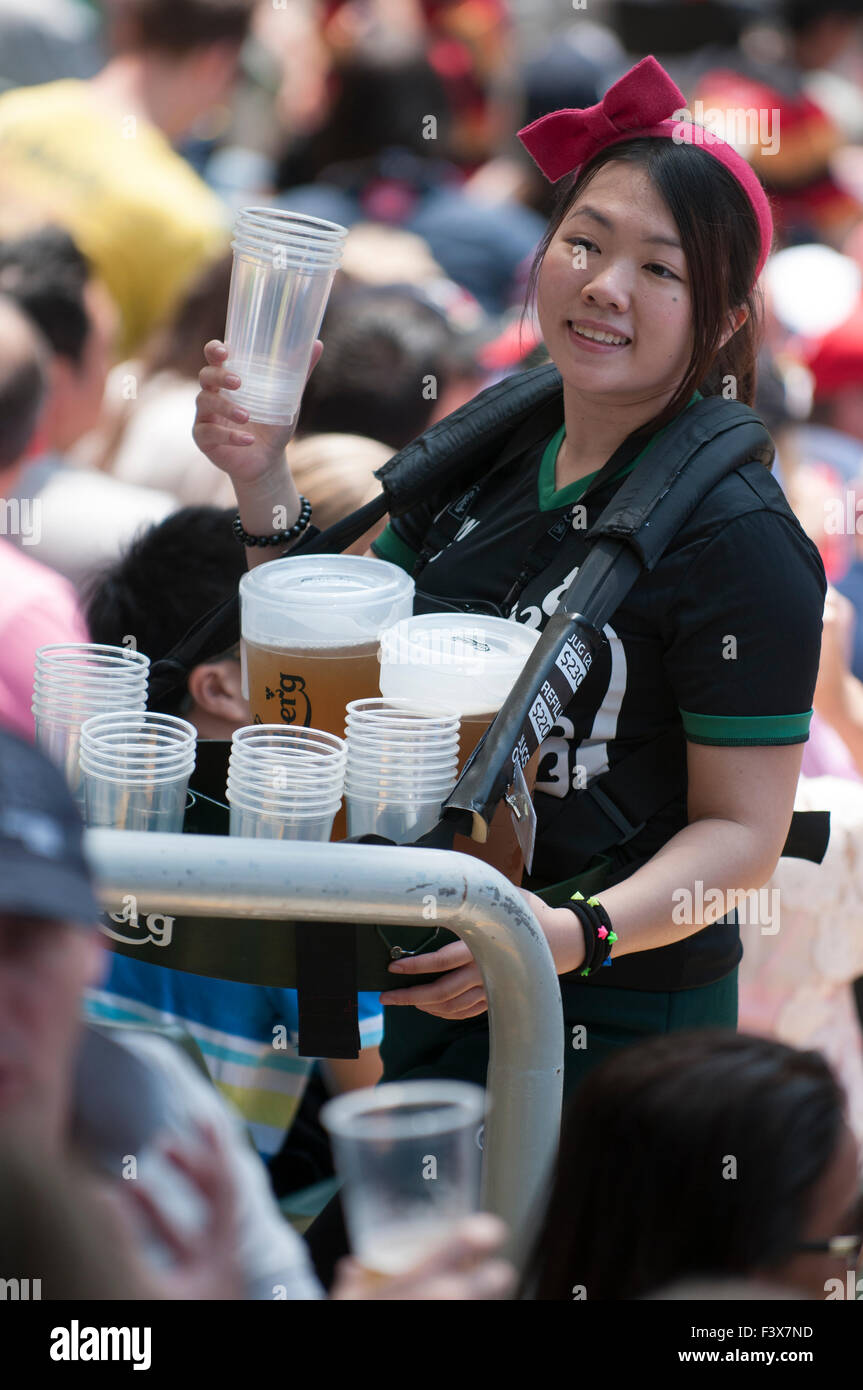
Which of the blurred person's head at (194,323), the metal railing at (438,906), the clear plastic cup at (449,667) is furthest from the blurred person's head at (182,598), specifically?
the blurred person's head at (194,323)

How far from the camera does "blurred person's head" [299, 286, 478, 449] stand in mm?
3514

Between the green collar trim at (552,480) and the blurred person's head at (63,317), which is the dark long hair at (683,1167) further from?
the blurred person's head at (63,317)

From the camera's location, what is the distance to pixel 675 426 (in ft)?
5.88

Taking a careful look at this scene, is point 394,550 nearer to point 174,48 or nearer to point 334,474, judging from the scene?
point 334,474

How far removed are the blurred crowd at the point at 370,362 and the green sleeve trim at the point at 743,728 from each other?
40 cm

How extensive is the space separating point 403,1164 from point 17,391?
2250mm

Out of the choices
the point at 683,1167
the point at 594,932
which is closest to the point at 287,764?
the point at 594,932

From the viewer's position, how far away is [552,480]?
1914mm

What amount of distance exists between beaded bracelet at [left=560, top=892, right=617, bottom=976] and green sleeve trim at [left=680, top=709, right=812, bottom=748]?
0.22 metres

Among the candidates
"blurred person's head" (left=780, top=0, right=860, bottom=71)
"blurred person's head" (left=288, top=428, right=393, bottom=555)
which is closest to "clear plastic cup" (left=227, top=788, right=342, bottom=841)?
"blurred person's head" (left=288, top=428, right=393, bottom=555)

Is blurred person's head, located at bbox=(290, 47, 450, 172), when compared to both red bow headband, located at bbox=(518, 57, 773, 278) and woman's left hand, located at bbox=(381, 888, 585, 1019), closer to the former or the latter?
red bow headband, located at bbox=(518, 57, 773, 278)

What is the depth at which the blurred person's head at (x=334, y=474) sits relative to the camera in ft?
9.02

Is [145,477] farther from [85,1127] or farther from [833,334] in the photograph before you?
[85,1127]
